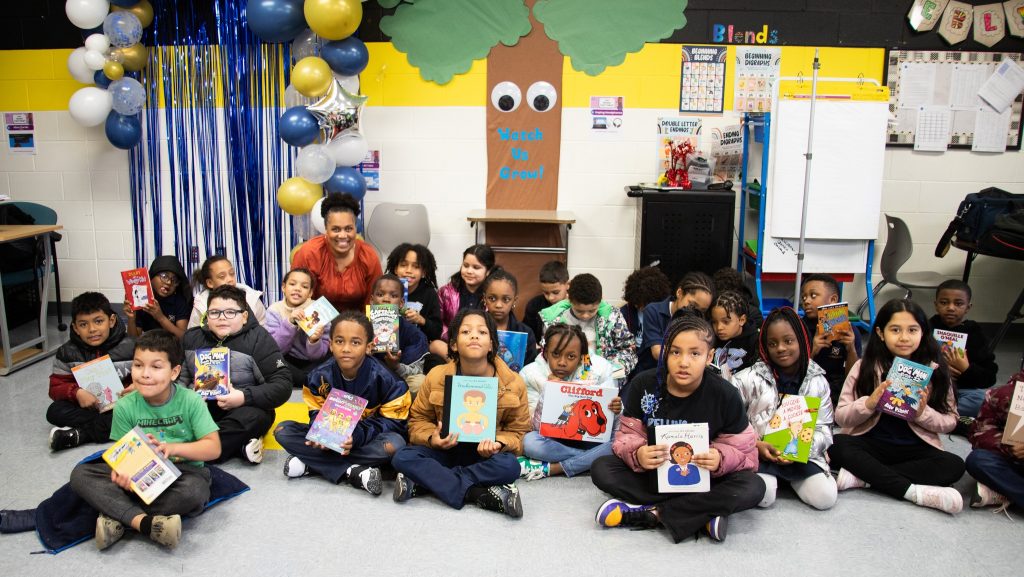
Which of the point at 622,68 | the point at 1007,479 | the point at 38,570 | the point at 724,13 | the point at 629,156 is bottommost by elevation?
the point at 38,570

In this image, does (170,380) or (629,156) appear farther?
(629,156)

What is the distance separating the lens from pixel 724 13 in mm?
5480

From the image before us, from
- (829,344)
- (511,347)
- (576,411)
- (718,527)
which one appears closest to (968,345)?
(829,344)

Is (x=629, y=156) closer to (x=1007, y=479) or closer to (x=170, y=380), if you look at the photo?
(x=1007, y=479)

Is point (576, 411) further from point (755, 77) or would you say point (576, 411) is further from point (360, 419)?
point (755, 77)

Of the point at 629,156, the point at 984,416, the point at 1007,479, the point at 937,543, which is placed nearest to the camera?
the point at 937,543

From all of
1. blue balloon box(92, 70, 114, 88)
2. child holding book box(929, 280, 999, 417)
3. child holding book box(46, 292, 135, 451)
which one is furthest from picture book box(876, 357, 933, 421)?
blue balloon box(92, 70, 114, 88)

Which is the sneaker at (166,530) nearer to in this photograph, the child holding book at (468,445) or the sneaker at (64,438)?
the child holding book at (468,445)

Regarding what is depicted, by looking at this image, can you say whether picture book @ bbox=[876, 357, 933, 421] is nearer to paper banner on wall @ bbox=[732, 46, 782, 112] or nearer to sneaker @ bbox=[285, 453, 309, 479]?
sneaker @ bbox=[285, 453, 309, 479]

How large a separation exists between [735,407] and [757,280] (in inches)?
105

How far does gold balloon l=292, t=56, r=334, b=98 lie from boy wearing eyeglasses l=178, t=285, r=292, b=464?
5.70ft

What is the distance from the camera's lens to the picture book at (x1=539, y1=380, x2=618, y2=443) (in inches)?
128

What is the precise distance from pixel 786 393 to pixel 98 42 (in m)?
4.74

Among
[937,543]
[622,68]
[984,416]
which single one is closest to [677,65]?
[622,68]
